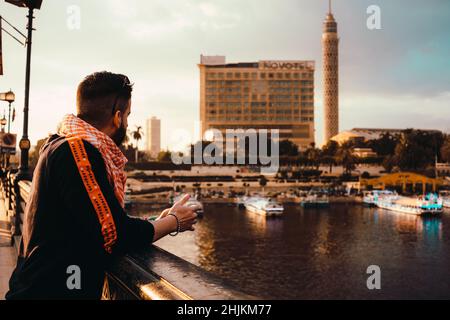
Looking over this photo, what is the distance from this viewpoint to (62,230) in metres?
2.18

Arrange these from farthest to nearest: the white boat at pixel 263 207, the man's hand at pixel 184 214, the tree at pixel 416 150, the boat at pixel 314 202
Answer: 1. the tree at pixel 416 150
2. the boat at pixel 314 202
3. the white boat at pixel 263 207
4. the man's hand at pixel 184 214

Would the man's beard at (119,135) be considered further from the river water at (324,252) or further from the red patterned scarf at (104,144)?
the river water at (324,252)

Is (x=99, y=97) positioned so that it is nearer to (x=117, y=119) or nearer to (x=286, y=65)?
(x=117, y=119)

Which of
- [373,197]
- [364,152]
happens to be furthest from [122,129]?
[364,152]

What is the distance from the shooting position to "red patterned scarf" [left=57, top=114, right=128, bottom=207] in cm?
230

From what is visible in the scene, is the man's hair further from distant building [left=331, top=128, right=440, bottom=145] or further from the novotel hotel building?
distant building [left=331, top=128, right=440, bottom=145]

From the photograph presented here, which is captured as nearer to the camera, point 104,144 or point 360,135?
point 104,144

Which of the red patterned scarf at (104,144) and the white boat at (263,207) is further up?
the red patterned scarf at (104,144)

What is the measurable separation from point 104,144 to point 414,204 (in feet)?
285

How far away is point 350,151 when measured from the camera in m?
113

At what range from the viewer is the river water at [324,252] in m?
39.6

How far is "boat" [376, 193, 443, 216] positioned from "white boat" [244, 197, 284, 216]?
65.2ft

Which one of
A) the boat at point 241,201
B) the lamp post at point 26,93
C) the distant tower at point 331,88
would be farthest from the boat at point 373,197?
the distant tower at point 331,88

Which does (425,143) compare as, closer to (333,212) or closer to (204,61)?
(333,212)
